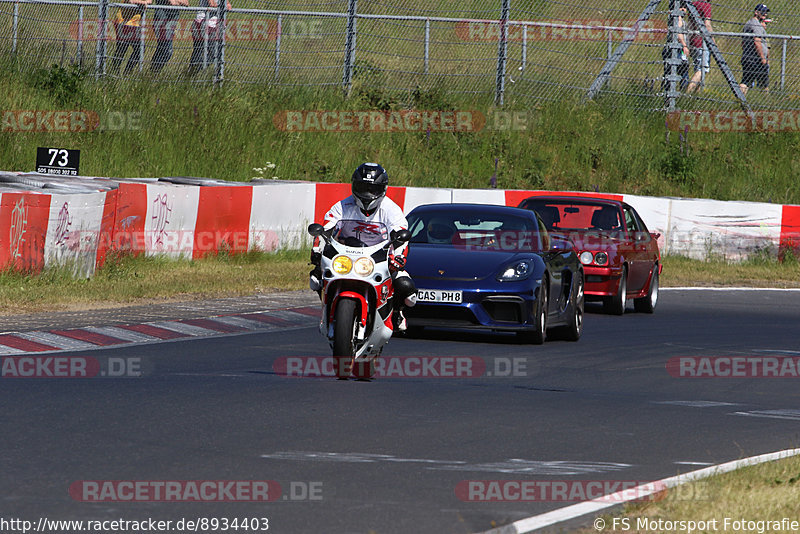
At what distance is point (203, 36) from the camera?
28.8m

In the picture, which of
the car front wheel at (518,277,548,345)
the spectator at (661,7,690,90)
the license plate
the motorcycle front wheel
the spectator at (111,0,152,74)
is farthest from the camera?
the spectator at (661,7,690,90)

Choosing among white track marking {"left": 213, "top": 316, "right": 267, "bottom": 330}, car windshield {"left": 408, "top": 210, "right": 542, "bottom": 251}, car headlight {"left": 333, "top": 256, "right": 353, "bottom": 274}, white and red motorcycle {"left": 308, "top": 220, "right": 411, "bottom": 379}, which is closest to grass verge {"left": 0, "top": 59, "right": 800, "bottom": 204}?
white track marking {"left": 213, "top": 316, "right": 267, "bottom": 330}

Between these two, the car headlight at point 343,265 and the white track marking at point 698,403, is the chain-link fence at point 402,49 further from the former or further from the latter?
the white track marking at point 698,403

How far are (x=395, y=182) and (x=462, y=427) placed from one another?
20374mm

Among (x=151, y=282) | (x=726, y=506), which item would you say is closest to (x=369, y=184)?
(x=726, y=506)

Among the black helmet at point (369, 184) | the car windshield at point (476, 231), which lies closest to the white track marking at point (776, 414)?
the black helmet at point (369, 184)

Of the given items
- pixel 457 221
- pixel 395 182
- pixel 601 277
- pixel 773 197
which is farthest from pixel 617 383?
pixel 773 197

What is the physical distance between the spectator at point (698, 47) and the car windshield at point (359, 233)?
21784 millimetres

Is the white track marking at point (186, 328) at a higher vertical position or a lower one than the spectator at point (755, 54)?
lower

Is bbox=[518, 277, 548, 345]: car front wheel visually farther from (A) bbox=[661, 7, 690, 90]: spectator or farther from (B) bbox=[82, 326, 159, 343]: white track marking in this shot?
(A) bbox=[661, 7, 690, 90]: spectator

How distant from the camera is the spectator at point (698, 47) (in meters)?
32.0

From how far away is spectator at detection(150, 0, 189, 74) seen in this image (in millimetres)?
27781

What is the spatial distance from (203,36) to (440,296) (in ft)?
53.9

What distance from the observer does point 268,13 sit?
29125 millimetres
